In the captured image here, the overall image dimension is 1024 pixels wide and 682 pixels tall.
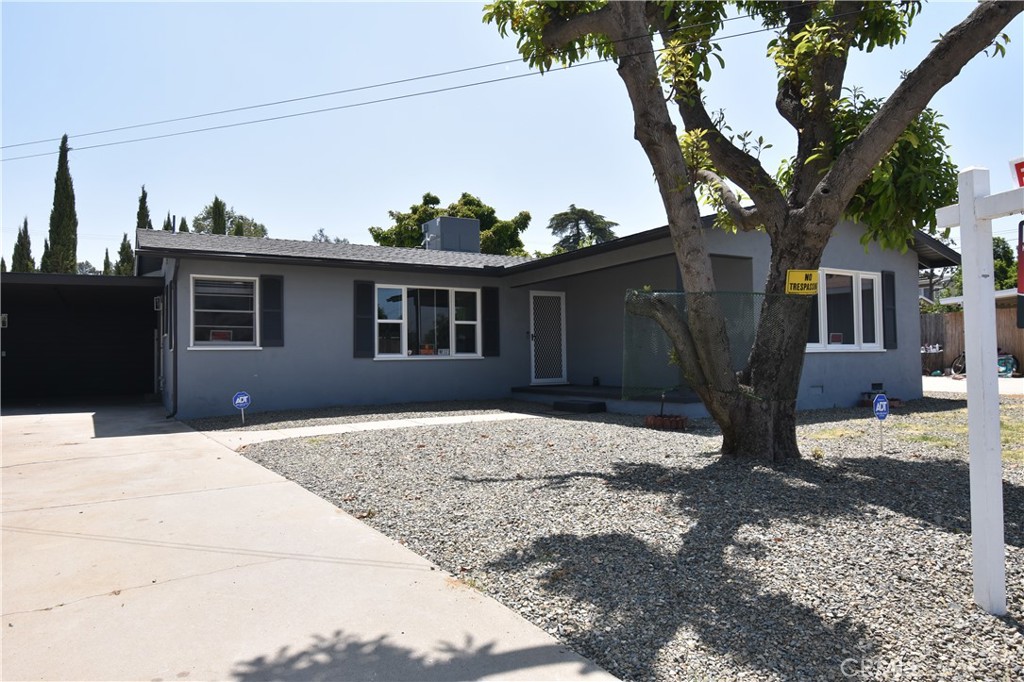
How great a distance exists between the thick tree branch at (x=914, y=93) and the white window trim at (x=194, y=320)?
9412 millimetres

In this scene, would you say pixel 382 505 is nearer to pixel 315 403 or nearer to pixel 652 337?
pixel 652 337

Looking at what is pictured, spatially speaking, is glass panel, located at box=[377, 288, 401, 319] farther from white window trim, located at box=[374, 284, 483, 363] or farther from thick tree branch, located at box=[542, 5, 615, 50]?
thick tree branch, located at box=[542, 5, 615, 50]

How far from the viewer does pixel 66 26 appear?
9125 mm

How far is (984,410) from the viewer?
287 cm

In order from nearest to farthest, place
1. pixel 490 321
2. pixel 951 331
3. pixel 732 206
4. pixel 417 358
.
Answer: pixel 732 206, pixel 417 358, pixel 490 321, pixel 951 331

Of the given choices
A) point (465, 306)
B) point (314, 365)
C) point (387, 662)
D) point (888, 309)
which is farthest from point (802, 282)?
point (314, 365)

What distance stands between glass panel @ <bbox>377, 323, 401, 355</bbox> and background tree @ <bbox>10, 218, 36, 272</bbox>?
29127mm

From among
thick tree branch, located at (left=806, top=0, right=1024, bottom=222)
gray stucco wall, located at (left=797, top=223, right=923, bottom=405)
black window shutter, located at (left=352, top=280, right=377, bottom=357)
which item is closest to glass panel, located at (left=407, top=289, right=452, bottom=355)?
black window shutter, located at (left=352, top=280, right=377, bottom=357)

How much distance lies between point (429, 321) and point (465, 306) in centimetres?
92

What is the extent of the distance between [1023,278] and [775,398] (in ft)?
10.7

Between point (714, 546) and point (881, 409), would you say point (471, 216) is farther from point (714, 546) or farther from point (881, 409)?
point (714, 546)

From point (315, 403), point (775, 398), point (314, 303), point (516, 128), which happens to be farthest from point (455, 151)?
point (775, 398)

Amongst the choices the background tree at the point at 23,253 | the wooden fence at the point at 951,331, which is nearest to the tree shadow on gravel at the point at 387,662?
the wooden fence at the point at 951,331

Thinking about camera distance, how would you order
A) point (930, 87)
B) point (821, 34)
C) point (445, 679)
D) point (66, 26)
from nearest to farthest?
point (445, 679)
point (930, 87)
point (821, 34)
point (66, 26)
